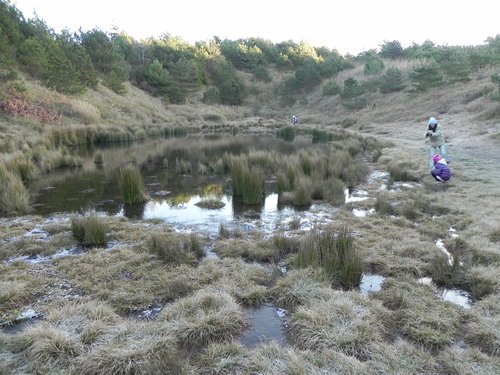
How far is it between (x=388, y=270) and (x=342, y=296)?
1.28 metres

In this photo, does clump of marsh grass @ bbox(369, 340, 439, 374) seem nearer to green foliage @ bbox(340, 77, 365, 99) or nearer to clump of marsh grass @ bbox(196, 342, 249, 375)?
clump of marsh grass @ bbox(196, 342, 249, 375)

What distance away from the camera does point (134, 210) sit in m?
8.98

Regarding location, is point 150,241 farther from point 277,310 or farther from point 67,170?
point 67,170

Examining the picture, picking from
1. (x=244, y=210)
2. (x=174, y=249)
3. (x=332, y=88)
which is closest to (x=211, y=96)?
(x=332, y=88)

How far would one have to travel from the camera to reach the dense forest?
29.5 meters

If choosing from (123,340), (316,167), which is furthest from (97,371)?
(316,167)

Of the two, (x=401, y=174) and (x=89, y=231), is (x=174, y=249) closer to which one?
(x=89, y=231)

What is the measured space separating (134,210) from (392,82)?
3991 centimetres

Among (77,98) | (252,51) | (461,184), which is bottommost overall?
(461,184)

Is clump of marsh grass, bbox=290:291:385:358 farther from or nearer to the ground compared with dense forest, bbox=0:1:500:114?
nearer to the ground

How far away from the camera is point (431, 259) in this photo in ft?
18.1

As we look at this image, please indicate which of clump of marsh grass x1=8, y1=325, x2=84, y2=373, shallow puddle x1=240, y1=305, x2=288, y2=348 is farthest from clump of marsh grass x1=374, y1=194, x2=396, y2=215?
clump of marsh grass x1=8, y1=325, x2=84, y2=373

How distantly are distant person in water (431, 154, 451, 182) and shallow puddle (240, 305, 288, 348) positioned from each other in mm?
7847

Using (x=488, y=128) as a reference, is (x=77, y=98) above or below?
above
